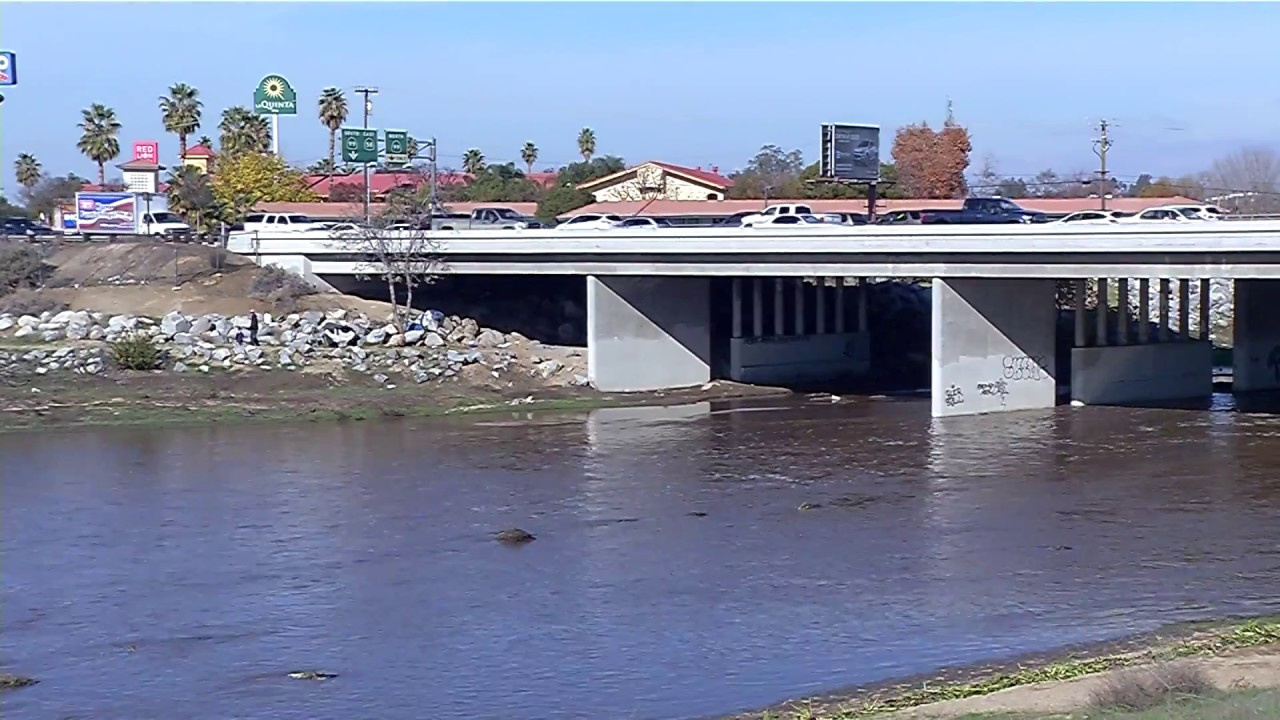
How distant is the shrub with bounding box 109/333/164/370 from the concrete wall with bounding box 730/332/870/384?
2000cm

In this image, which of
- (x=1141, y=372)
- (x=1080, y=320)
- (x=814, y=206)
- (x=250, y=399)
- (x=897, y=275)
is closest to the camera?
(x=897, y=275)

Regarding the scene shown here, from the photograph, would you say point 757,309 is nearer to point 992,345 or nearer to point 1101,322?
point 992,345

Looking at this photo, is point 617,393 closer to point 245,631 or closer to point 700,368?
point 700,368

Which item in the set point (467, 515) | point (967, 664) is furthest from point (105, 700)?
point (467, 515)

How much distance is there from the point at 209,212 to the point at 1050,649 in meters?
75.1

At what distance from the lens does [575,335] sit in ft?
208

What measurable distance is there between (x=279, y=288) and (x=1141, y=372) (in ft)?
101

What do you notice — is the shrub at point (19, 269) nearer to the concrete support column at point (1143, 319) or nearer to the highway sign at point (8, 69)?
the highway sign at point (8, 69)

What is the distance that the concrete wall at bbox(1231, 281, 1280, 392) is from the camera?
5750 cm

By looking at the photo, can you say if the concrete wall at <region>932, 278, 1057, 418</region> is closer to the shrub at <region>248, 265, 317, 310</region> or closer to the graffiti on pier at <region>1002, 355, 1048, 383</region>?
the graffiti on pier at <region>1002, 355, 1048, 383</region>

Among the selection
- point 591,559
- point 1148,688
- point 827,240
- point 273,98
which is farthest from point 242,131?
point 1148,688

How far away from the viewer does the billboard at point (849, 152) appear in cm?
7500

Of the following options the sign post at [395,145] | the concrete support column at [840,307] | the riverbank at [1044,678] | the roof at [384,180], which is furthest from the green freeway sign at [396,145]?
the riverbank at [1044,678]

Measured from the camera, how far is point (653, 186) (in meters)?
116
